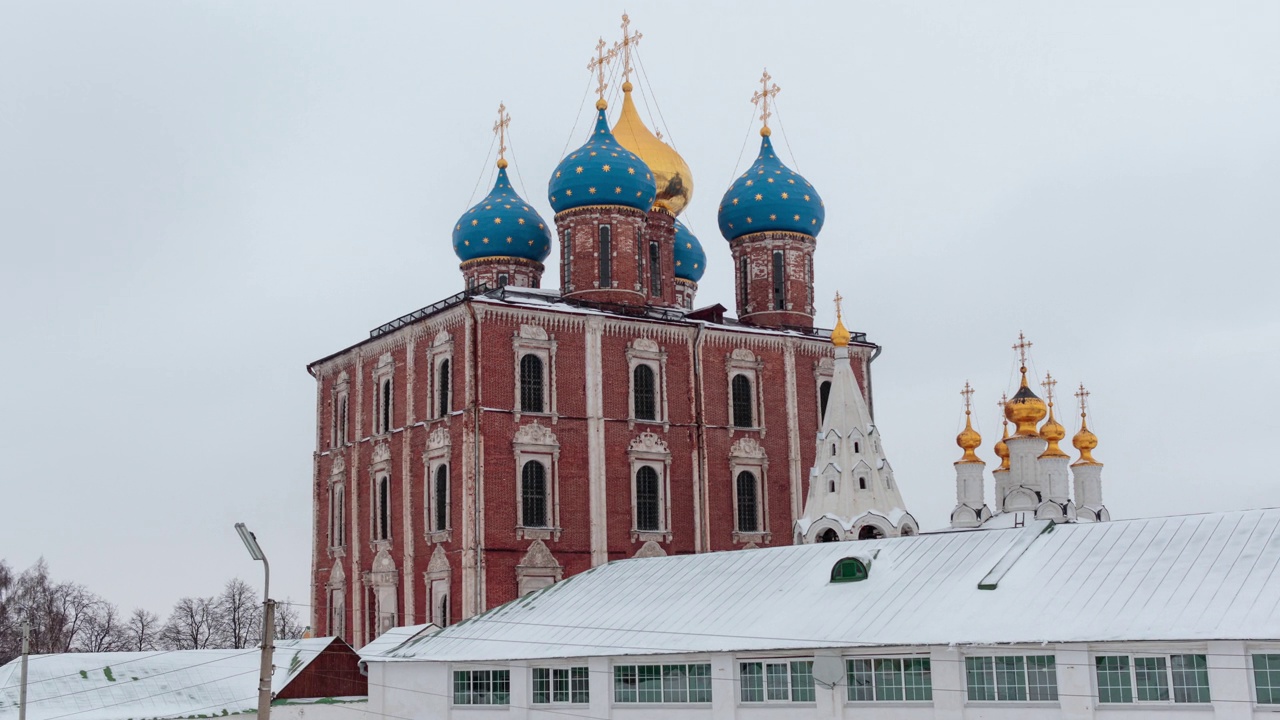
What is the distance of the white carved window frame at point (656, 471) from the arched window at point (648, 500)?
0.04m

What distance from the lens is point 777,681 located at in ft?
84.7

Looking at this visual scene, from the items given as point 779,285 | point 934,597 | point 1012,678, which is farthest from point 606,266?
point 1012,678

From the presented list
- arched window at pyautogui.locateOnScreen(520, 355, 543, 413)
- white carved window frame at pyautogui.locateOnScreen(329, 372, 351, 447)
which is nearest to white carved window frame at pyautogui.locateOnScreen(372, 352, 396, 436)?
white carved window frame at pyautogui.locateOnScreen(329, 372, 351, 447)

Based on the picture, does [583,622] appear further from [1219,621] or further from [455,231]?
[455,231]

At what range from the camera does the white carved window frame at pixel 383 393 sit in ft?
133

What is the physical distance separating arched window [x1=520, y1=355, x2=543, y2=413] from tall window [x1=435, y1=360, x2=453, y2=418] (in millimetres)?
1856

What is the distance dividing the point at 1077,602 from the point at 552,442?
1665cm

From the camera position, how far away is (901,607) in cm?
2572

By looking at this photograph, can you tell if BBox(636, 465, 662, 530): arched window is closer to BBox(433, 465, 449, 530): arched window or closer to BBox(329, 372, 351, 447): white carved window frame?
BBox(433, 465, 449, 530): arched window

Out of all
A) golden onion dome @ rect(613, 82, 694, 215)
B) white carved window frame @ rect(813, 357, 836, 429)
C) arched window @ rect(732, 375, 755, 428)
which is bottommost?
arched window @ rect(732, 375, 755, 428)

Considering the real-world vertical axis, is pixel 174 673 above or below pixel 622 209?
below

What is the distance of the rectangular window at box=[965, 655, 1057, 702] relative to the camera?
2303 cm

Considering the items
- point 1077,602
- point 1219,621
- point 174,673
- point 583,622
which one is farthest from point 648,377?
point 1219,621

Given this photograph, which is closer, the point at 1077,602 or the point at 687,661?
the point at 1077,602
